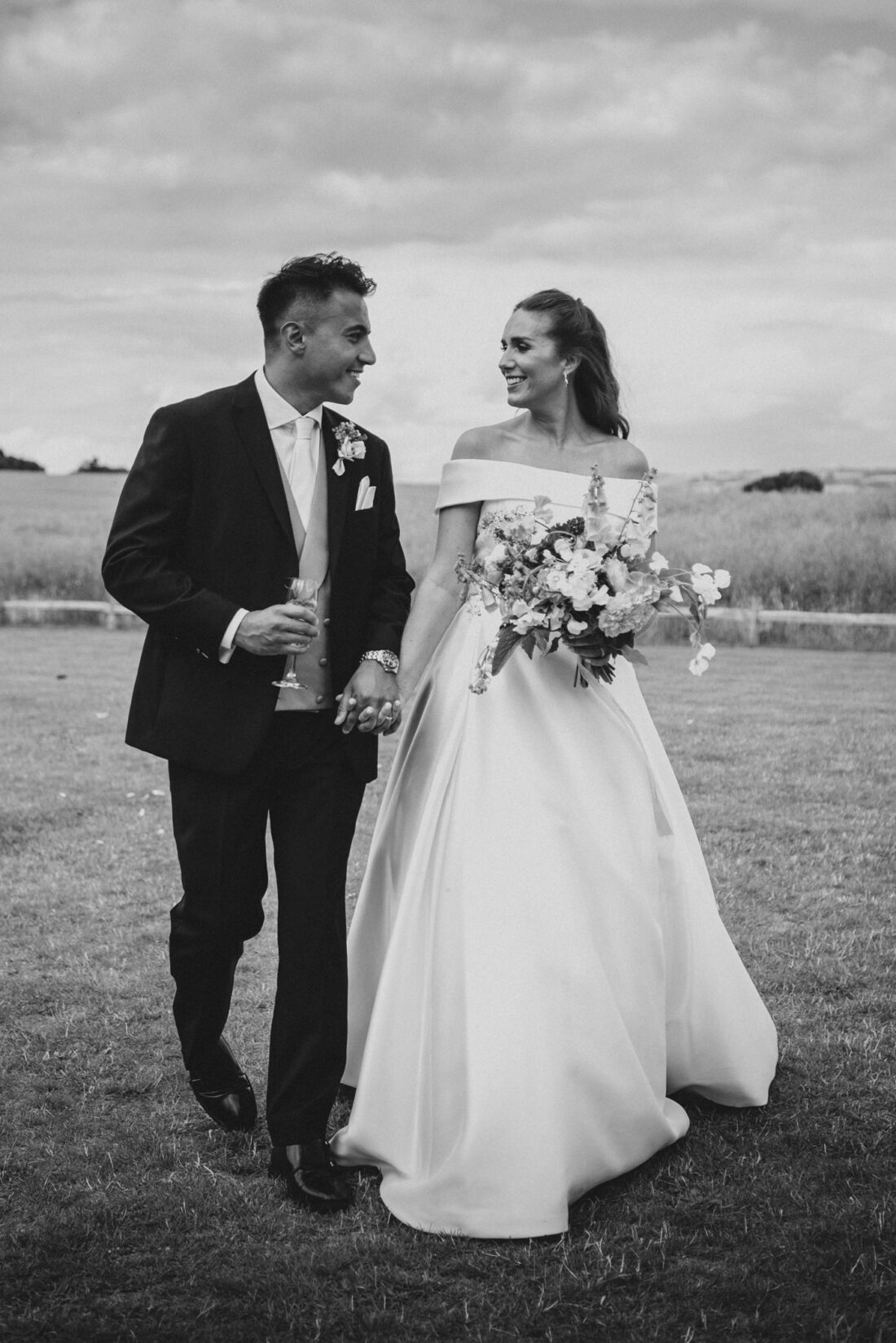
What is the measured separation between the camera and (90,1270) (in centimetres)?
A: 363

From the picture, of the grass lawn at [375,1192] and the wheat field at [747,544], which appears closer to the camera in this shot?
the grass lawn at [375,1192]

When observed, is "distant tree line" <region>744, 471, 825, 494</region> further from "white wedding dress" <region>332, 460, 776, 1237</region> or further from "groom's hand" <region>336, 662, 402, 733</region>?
"groom's hand" <region>336, 662, 402, 733</region>

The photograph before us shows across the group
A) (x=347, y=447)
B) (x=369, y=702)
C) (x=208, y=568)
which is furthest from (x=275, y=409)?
(x=369, y=702)

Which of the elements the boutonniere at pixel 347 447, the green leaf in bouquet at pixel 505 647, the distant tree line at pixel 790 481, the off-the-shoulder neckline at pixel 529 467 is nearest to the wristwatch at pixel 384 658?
the green leaf in bouquet at pixel 505 647

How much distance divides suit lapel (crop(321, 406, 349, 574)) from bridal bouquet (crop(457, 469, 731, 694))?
1.45ft

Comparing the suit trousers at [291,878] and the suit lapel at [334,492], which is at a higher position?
the suit lapel at [334,492]

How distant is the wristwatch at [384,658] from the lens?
4.25 metres

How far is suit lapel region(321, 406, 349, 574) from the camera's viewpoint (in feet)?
13.9

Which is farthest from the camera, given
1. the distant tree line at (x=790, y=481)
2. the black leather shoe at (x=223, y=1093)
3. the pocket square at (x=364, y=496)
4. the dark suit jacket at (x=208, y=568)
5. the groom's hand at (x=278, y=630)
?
the distant tree line at (x=790, y=481)

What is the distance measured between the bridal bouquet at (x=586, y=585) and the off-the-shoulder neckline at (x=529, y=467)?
18.9 inches

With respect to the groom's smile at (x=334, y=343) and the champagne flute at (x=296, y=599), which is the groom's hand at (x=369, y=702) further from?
the groom's smile at (x=334, y=343)

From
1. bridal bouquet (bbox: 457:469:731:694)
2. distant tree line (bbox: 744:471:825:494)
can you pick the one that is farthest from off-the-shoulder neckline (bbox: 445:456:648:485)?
distant tree line (bbox: 744:471:825:494)

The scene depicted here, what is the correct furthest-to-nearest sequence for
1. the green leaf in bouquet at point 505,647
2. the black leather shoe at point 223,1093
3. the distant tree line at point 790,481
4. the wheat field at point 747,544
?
the distant tree line at point 790,481, the wheat field at point 747,544, the black leather shoe at point 223,1093, the green leaf in bouquet at point 505,647

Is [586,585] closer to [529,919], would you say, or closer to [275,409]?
[529,919]
